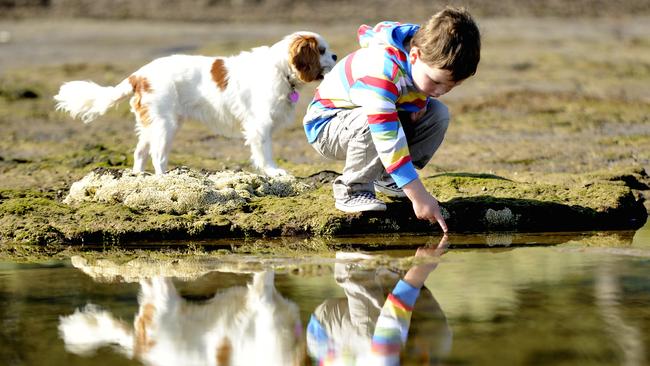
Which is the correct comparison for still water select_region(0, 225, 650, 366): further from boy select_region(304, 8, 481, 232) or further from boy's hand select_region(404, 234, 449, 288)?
boy select_region(304, 8, 481, 232)

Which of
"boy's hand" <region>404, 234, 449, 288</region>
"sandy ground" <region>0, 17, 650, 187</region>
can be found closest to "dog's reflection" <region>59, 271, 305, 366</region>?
"boy's hand" <region>404, 234, 449, 288</region>

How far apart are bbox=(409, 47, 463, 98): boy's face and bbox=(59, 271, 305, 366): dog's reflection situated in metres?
1.33

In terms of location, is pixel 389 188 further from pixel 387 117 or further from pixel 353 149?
pixel 387 117

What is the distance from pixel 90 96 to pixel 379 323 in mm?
4406

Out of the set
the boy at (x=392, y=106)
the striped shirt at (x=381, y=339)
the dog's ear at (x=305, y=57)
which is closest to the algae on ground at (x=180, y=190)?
the boy at (x=392, y=106)

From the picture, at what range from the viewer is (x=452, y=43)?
4527 millimetres

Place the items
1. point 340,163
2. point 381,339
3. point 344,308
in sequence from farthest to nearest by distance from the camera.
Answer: point 340,163 < point 344,308 < point 381,339

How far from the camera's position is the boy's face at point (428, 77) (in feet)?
15.2

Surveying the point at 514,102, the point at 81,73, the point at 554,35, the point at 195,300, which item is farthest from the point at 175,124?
the point at 554,35

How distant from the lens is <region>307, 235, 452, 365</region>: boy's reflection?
3.14 meters

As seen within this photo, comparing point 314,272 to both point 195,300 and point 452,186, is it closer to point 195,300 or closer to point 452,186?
point 195,300

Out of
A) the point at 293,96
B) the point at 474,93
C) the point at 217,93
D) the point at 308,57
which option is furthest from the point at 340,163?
the point at 474,93

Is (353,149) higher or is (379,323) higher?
(353,149)

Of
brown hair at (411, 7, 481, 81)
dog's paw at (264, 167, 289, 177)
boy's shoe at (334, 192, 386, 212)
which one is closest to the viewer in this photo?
brown hair at (411, 7, 481, 81)
